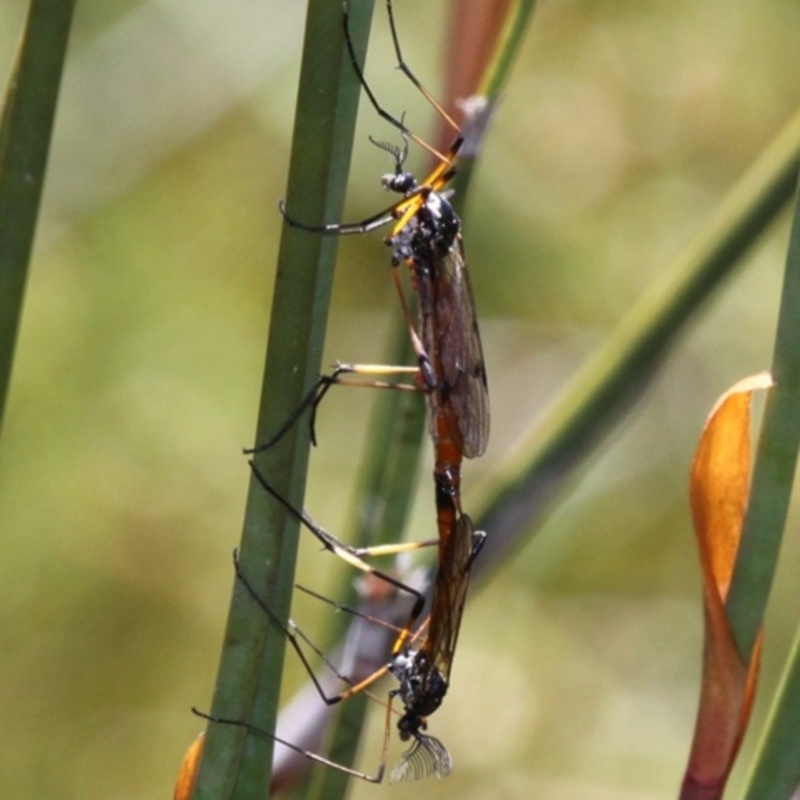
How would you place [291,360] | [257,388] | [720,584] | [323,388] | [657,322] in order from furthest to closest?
[257,388]
[657,322]
[323,388]
[720,584]
[291,360]

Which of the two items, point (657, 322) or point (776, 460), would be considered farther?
point (657, 322)

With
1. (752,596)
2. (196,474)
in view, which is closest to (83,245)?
(196,474)

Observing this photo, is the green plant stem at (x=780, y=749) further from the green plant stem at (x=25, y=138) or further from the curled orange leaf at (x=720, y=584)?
the green plant stem at (x=25, y=138)

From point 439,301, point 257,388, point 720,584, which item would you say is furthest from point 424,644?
point 257,388

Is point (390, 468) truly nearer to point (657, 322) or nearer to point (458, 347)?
point (458, 347)

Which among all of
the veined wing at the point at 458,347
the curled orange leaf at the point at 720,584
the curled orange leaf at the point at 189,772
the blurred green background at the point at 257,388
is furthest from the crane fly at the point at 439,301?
the blurred green background at the point at 257,388

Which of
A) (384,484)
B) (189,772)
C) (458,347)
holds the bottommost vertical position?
(189,772)
